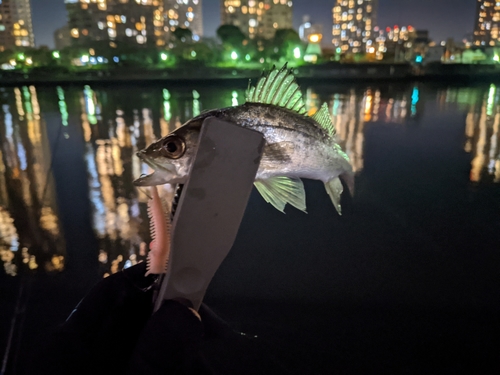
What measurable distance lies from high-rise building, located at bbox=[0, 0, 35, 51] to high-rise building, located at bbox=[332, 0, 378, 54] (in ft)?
371

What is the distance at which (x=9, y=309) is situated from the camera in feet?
11.0

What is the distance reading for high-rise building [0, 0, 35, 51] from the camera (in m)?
106

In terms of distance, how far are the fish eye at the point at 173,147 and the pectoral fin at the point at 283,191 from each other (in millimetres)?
355

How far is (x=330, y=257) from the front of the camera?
13.8 feet

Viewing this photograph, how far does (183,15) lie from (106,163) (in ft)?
424

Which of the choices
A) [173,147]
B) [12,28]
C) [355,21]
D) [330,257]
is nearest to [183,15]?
[12,28]

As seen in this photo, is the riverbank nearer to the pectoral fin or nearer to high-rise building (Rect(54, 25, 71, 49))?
the pectoral fin

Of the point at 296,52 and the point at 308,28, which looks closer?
the point at 296,52

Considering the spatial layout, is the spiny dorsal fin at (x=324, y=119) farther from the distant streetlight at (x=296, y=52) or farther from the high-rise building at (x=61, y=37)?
the high-rise building at (x=61, y=37)

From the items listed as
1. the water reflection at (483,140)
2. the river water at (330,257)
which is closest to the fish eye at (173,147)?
the river water at (330,257)

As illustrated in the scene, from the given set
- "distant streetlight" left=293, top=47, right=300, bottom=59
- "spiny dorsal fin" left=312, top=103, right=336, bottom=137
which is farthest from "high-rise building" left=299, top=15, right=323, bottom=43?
"spiny dorsal fin" left=312, top=103, right=336, bottom=137

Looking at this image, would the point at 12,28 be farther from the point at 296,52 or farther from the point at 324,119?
the point at 324,119

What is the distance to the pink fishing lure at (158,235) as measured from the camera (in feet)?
4.11

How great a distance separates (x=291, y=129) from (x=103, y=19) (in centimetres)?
11138
